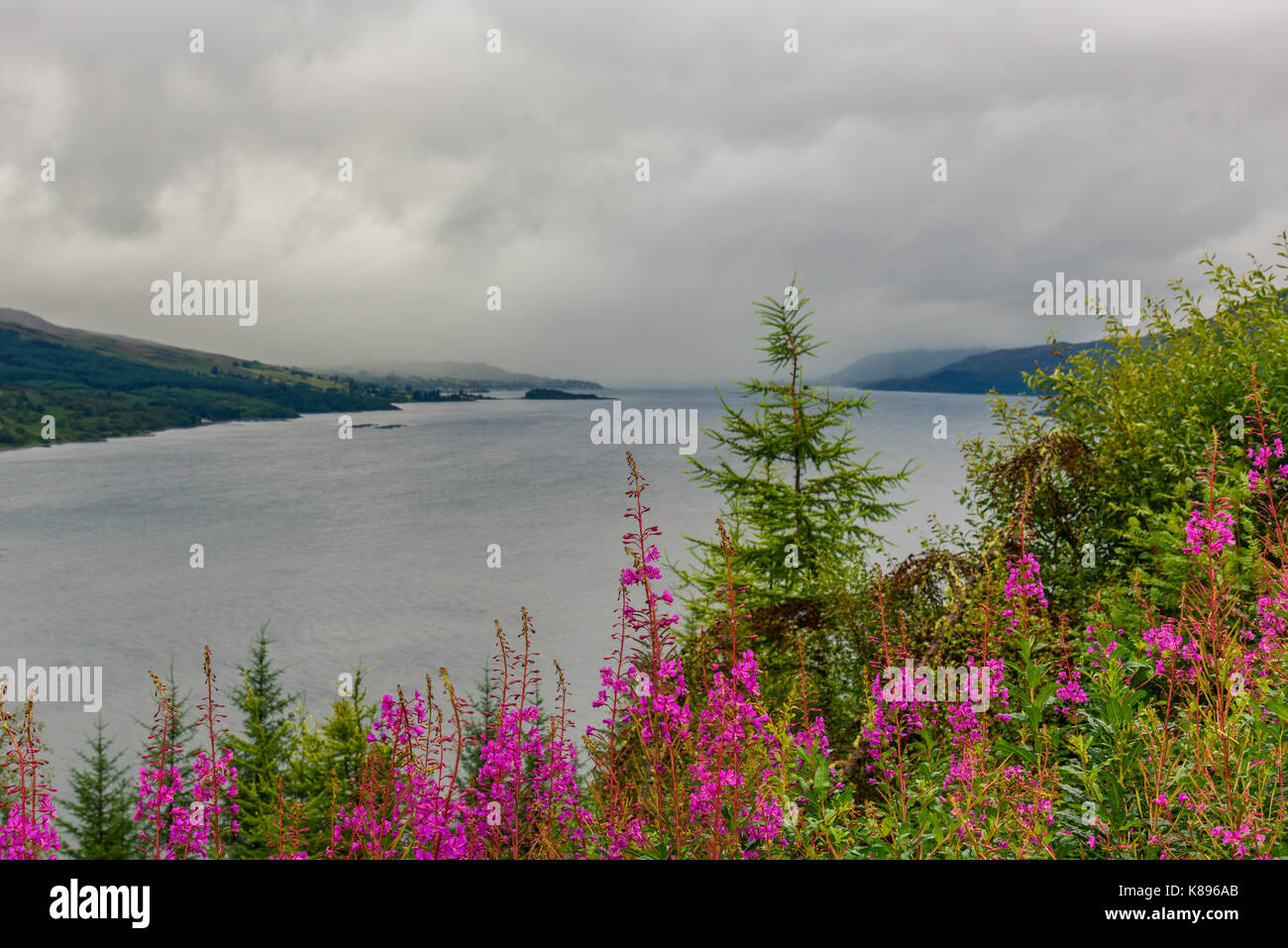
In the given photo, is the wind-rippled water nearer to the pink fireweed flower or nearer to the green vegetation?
the green vegetation

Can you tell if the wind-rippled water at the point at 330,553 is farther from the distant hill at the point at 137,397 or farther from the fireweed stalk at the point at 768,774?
the fireweed stalk at the point at 768,774

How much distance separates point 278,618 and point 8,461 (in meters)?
129

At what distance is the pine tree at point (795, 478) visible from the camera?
572 inches

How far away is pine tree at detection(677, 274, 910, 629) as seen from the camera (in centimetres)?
1452

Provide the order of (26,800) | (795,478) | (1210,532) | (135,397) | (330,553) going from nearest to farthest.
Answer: (26,800) → (1210,532) → (795,478) → (330,553) → (135,397)

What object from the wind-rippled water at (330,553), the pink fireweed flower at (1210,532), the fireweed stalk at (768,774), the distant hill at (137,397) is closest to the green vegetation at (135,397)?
the distant hill at (137,397)

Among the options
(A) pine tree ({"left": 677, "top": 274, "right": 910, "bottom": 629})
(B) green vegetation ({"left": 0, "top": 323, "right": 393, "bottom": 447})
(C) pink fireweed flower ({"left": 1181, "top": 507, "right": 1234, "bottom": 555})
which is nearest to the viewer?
(C) pink fireweed flower ({"left": 1181, "top": 507, "right": 1234, "bottom": 555})

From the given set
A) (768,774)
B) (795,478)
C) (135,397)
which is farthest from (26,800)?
(135,397)

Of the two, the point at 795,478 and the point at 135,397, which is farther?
the point at 135,397

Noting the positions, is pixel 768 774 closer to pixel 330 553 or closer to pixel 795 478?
pixel 795 478

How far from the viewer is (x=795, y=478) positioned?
15.8 m

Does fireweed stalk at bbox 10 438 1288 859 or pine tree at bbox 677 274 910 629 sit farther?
pine tree at bbox 677 274 910 629

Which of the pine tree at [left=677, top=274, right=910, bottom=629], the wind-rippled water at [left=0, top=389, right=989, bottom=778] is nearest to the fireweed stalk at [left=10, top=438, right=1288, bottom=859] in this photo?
the pine tree at [left=677, top=274, right=910, bottom=629]
